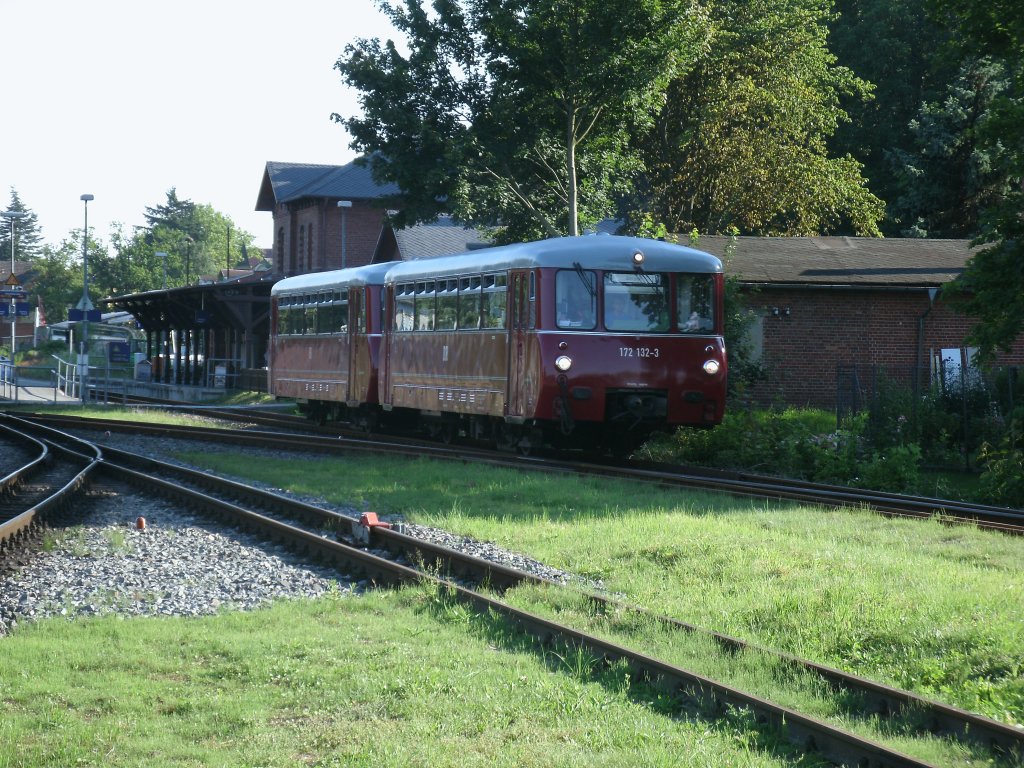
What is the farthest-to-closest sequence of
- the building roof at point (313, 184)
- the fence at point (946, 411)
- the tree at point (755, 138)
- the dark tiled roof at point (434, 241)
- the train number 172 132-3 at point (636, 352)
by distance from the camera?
the building roof at point (313, 184) < the dark tiled roof at point (434, 241) < the tree at point (755, 138) < the fence at point (946, 411) < the train number 172 132-3 at point (636, 352)

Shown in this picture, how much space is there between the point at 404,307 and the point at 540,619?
661 inches

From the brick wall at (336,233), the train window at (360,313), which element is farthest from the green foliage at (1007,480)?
the brick wall at (336,233)

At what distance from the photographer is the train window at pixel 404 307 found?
23953mm

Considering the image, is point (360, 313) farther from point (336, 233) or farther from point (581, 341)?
point (336, 233)

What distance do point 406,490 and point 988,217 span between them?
815 cm

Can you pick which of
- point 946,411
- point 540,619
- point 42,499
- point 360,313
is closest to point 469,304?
point 360,313

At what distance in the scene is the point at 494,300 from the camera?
2028 centimetres

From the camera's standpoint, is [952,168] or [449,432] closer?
[449,432]

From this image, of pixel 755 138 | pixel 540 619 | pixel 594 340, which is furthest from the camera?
pixel 755 138

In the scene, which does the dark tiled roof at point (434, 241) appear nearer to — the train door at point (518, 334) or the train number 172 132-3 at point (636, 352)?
the train door at point (518, 334)

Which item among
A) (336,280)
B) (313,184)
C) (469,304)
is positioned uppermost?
(313,184)

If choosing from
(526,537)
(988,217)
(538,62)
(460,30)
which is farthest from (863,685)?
(460,30)

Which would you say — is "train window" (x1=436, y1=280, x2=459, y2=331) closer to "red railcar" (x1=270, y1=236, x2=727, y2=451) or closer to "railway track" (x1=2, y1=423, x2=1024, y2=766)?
"red railcar" (x1=270, y1=236, x2=727, y2=451)

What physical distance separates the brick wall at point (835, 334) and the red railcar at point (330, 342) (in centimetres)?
936
